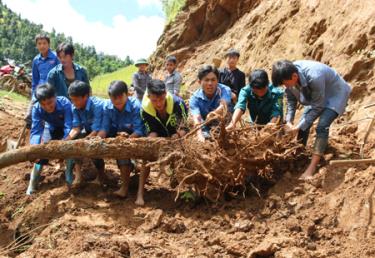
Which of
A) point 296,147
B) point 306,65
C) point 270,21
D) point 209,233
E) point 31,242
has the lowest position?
point 31,242

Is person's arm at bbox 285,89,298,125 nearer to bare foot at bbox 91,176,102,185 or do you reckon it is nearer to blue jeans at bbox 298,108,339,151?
blue jeans at bbox 298,108,339,151

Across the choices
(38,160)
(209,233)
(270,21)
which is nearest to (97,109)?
(38,160)

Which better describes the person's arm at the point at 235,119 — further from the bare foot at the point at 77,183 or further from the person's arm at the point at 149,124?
the bare foot at the point at 77,183

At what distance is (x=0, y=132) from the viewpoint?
7961 mm

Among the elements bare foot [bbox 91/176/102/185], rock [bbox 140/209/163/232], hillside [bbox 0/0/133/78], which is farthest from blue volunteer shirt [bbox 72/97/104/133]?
hillside [bbox 0/0/133/78]

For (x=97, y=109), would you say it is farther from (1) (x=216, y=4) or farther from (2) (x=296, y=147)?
(1) (x=216, y=4)

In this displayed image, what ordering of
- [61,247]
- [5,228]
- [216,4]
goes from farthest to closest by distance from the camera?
[216,4]
[5,228]
[61,247]

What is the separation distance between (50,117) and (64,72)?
3.09ft

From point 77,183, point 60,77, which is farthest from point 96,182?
A: point 60,77

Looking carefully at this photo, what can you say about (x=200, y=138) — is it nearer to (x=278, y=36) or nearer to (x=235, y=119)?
(x=235, y=119)

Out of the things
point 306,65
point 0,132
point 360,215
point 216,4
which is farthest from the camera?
point 216,4

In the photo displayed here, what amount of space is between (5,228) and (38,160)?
85 centimetres

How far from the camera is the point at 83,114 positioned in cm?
520

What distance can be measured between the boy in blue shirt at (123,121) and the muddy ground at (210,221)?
0.30 metres
